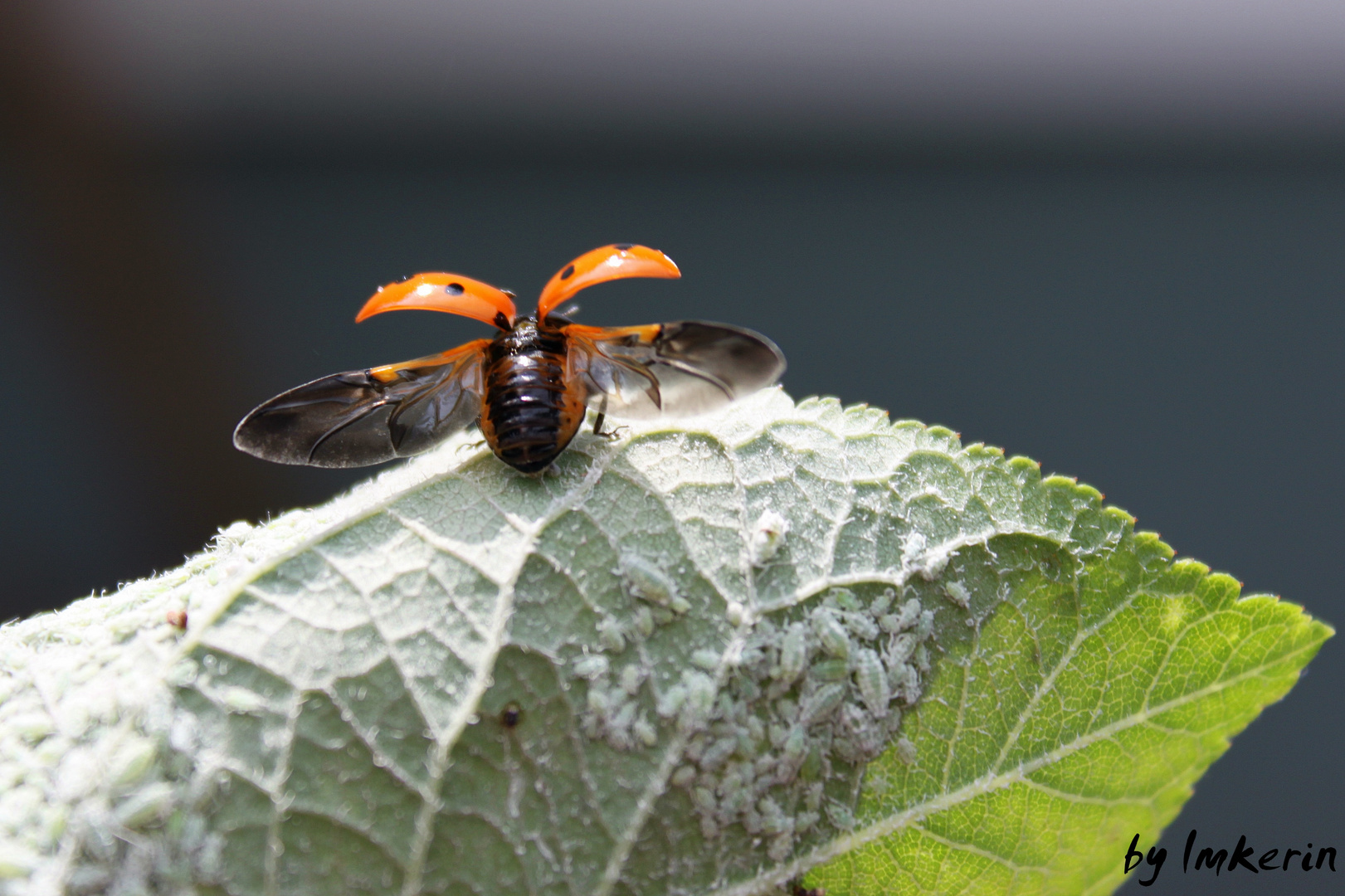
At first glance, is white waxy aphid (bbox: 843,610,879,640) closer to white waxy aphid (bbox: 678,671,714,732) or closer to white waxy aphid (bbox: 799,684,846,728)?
white waxy aphid (bbox: 799,684,846,728)

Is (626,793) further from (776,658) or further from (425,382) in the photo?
(425,382)

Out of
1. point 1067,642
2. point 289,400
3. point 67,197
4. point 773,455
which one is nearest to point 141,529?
point 67,197

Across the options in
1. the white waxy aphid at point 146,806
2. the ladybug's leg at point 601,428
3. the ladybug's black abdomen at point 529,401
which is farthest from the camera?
the ladybug's leg at point 601,428

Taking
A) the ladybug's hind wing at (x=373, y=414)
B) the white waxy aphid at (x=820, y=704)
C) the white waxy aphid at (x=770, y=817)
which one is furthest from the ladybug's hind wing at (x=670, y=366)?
the white waxy aphid at (x=770, y=817)

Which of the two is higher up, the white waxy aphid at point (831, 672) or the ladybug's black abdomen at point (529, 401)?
the ladybug's black abdomen at point (529, 401)

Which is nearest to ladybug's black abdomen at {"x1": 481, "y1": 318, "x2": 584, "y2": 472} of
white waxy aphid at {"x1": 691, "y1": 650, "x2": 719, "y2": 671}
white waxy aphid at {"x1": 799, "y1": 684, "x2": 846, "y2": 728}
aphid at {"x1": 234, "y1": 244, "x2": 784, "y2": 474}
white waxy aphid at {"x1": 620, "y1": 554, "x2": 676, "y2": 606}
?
aphid at {"x1": 234, "y1": 244, "x2": 784, "y2": 474}

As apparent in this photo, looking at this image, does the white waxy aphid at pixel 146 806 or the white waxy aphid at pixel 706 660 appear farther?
the white waxy aphid at pixel 706 660

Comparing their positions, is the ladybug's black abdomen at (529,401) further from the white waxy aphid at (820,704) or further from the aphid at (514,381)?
the white waxy aphid at (820,704)
